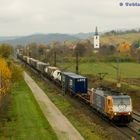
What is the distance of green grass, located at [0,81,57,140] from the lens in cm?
3406

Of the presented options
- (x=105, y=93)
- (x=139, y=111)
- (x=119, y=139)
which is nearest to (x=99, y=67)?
(x=139, y=111)

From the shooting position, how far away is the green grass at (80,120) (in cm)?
3622

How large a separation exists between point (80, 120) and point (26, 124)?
655 cm

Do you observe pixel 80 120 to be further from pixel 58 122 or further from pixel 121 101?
pixel 121 101

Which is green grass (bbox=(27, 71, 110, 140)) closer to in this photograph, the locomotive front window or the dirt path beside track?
the dirt path beside track

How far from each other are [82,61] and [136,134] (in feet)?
318

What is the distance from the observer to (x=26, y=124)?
131 ft

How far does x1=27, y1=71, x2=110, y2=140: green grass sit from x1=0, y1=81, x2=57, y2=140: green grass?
2.82m

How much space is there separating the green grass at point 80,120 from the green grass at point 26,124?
2820 millimetres

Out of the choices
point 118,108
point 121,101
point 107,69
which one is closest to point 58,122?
point 118,108

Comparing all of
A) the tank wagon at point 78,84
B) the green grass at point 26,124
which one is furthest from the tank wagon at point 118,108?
the tank wagon at point 78,84

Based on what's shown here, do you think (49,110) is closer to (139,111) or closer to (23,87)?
(139,111)

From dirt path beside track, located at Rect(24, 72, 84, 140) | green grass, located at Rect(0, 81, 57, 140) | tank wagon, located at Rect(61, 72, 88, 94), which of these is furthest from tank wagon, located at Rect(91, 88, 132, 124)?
tank wagon, located at Rect(61, 72, 88, 94)

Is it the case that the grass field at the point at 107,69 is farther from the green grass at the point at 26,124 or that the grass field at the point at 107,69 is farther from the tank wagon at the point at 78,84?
the green grass at the point at 26,124
